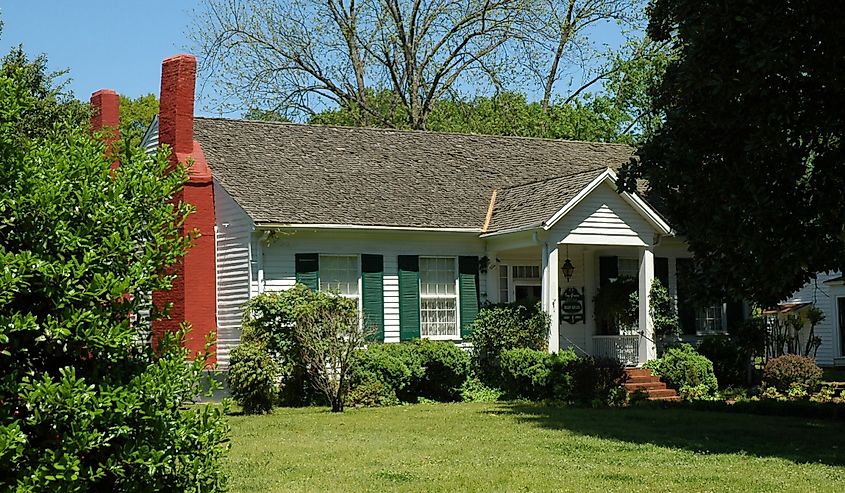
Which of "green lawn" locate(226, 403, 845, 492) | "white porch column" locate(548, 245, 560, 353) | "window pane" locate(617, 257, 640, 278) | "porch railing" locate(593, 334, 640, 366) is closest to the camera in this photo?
"green lawn" locate(226, 403, 845, 492)

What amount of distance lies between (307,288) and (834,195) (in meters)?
10.3

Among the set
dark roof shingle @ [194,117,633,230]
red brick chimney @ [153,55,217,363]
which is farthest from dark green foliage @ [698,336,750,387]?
red brick chimney @ [153,55,217,363]

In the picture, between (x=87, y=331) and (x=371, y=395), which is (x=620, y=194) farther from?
(x=87, y=331)

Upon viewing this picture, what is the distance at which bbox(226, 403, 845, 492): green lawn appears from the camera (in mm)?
10508

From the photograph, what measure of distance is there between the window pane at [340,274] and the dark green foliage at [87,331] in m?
15.4

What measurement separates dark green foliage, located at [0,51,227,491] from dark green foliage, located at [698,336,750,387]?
19118mm

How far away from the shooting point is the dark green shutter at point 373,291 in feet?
71.6

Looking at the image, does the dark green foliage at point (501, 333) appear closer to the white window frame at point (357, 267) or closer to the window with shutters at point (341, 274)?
the white window frame at point (357, 267)

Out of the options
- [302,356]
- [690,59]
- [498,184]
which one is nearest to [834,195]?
[690,59]

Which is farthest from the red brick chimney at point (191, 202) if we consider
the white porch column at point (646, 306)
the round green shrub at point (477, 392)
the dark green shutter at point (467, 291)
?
the white porch column at point (646, 306)

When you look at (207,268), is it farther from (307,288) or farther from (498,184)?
(498,184)

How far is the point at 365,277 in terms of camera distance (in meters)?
21.9

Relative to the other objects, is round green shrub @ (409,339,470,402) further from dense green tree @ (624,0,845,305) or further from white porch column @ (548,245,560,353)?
dense green tree @ (624,0,845,305)

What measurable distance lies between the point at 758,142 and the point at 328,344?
8.82m
